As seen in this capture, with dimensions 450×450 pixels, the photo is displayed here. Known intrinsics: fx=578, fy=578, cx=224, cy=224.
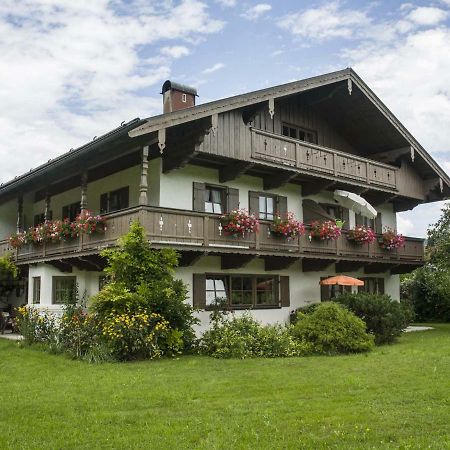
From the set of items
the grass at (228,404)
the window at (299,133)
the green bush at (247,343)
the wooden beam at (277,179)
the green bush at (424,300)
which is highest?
the window at (299,133)

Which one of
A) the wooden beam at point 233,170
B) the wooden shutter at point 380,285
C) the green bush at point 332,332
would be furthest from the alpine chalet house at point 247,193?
the green bush at point 332,332

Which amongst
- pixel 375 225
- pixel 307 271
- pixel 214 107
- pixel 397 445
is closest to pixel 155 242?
pixel 214 107

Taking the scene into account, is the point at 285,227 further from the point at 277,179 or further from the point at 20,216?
the point at 20,216

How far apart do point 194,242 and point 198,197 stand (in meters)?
2.31

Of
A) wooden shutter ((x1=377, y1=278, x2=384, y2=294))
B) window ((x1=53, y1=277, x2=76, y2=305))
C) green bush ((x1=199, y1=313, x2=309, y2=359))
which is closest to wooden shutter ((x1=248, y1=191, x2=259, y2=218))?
green bush ((x1=199, y1=313, x2=309, y2=359))

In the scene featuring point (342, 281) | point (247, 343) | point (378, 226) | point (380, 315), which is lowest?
point (247, 343)

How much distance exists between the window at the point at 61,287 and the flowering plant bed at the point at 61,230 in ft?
5.01

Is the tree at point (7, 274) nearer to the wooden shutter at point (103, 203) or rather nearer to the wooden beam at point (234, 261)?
the wooden shutter at point (103, 203)

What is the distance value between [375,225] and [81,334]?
1484 centimetres

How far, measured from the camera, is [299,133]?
2267 cm

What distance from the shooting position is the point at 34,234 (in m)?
20.4

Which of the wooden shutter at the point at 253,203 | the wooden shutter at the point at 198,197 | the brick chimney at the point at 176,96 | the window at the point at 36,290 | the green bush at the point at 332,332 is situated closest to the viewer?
the green bush at the point at 332,332

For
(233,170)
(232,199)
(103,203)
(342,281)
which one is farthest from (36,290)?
(342,281)

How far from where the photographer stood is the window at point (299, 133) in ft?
72.8
